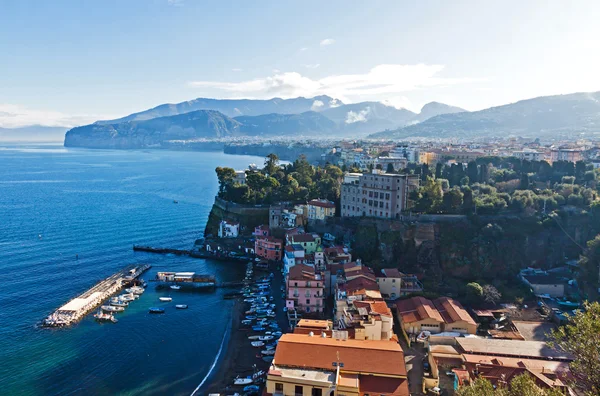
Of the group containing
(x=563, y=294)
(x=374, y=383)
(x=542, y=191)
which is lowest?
(x=563, y=294)

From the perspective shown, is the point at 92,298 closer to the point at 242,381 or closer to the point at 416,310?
the point at 242,381

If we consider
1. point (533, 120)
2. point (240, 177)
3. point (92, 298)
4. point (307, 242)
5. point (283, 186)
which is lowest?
point (92, 298)

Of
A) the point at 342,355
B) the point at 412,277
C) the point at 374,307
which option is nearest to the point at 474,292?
the point at 412,277

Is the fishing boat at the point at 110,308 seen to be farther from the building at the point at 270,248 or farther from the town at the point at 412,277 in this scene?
the building at the point at 270,248

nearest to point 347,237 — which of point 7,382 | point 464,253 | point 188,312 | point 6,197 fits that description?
point 464,253

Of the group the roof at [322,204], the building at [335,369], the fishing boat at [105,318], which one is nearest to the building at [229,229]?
the roof at [322,204]

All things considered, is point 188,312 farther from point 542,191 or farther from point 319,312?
point 542,191
